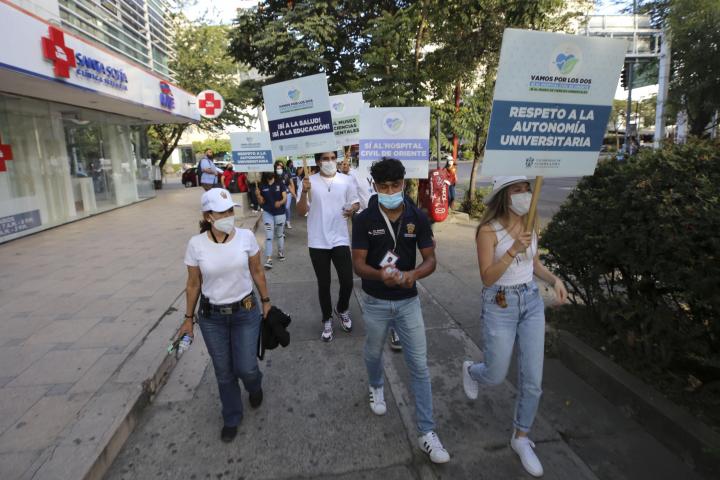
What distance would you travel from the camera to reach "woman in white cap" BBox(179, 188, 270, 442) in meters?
2.82

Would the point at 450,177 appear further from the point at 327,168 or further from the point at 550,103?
the point at 550,103

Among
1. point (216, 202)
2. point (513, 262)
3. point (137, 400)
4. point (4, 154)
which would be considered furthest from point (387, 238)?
point (4, 154)

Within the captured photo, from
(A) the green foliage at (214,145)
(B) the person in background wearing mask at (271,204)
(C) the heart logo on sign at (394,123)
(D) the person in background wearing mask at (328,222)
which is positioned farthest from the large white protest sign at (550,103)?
(A) the green foliage at (214,145)

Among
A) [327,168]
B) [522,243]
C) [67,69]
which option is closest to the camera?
[522,243]

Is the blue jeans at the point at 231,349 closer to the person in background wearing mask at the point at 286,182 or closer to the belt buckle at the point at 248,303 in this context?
the belt buckle at the point at 248,303

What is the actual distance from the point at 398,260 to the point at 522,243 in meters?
0.75

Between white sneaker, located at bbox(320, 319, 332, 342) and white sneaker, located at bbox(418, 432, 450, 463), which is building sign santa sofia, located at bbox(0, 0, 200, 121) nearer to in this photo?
white sneaker, located at bbox(320, 319, 332, 342)

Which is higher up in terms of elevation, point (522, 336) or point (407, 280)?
point (407, 280)

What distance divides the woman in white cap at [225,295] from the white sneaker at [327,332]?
1.41m

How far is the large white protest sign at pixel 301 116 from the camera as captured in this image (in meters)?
4.60

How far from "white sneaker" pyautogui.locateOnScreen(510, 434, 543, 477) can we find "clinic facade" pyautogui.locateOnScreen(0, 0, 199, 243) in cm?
968

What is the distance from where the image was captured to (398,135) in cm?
586

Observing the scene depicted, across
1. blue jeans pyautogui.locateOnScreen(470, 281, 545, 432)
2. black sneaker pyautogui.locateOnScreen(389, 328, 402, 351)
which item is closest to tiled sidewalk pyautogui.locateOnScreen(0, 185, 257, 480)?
black sneaker pyautogui.locateOnScreen(389, 328, 402, 351)

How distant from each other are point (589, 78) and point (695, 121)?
1522cm
